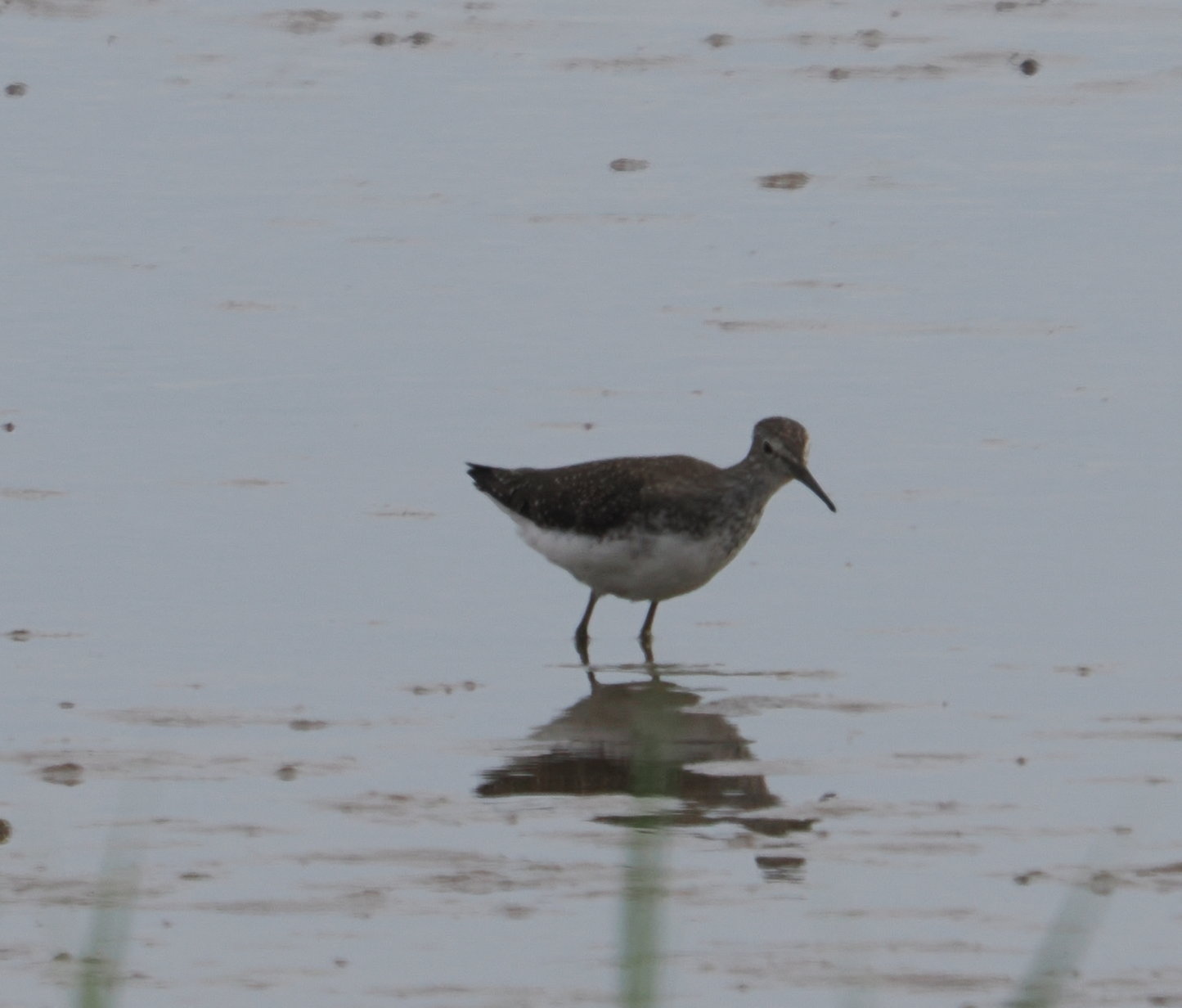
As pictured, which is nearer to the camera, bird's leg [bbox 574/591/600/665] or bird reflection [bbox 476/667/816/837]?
bird reflection [bbox 476/667/816/837]

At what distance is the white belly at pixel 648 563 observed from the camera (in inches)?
416

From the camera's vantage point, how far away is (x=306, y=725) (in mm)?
9289

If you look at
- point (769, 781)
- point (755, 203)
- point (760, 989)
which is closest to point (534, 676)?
point (769, 781)

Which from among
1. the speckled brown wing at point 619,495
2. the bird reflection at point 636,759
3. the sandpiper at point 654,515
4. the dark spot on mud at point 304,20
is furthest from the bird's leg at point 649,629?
the dark spot on mud at point 304,20

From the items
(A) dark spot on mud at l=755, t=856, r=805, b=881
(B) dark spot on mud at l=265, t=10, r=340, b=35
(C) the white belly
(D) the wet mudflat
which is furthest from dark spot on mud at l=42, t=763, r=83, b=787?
(B) dark spot on mud at l=265, t=10, r=340, b=35

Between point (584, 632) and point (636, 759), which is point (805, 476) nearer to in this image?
point (584, 632)

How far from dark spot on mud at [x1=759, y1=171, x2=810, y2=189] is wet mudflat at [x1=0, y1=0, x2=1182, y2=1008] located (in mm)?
69

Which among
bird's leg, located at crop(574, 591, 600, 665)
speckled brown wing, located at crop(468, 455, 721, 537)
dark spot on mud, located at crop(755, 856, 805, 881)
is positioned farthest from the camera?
speckled brown wing, located at crop(468, 455, 721, 537)

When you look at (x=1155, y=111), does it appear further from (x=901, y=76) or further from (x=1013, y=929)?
(x=1013, y=929)

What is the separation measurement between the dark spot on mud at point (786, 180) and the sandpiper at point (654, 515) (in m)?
7.00

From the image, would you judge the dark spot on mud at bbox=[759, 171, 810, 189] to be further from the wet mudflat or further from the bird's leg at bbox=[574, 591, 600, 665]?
the bird's leg at bbox=[574, 591, 600, 665]

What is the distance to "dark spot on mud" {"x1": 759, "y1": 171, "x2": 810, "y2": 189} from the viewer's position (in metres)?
17.8

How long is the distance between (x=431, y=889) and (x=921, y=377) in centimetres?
646

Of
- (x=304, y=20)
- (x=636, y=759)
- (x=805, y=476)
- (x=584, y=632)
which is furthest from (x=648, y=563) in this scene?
(x=304, y=20)
